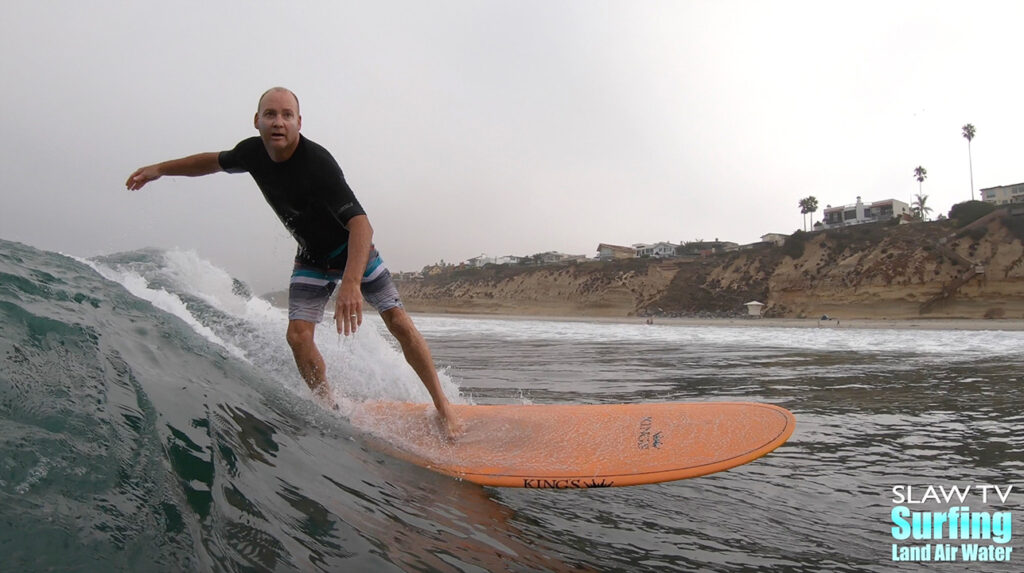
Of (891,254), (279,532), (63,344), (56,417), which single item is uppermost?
(891,254)

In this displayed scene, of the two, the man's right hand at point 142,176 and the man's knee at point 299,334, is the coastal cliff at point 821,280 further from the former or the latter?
the man's right hand at point 142,176

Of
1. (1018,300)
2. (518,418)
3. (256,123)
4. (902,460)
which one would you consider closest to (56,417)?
(256,123)

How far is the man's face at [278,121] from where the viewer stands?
3035 mm

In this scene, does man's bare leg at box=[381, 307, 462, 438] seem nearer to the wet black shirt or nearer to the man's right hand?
the wet black shirt

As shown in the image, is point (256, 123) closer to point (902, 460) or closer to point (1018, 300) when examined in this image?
point (902, 460)

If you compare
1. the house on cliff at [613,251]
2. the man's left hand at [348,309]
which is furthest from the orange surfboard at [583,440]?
the house on cliff at [613,251]

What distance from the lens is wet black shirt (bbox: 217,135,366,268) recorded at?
3.15m

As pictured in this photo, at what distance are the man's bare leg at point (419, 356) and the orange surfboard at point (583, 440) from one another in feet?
0.34

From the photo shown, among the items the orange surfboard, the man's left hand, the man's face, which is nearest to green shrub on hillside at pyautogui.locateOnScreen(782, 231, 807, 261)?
the orange surfboard

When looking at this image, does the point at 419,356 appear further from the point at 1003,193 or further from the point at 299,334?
the point at 1003,193

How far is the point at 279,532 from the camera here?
5.83ft

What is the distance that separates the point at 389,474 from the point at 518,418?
4.06ft

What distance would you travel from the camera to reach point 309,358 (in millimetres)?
3693

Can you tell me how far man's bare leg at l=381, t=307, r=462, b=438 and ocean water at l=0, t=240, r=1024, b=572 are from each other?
1.78 feet
